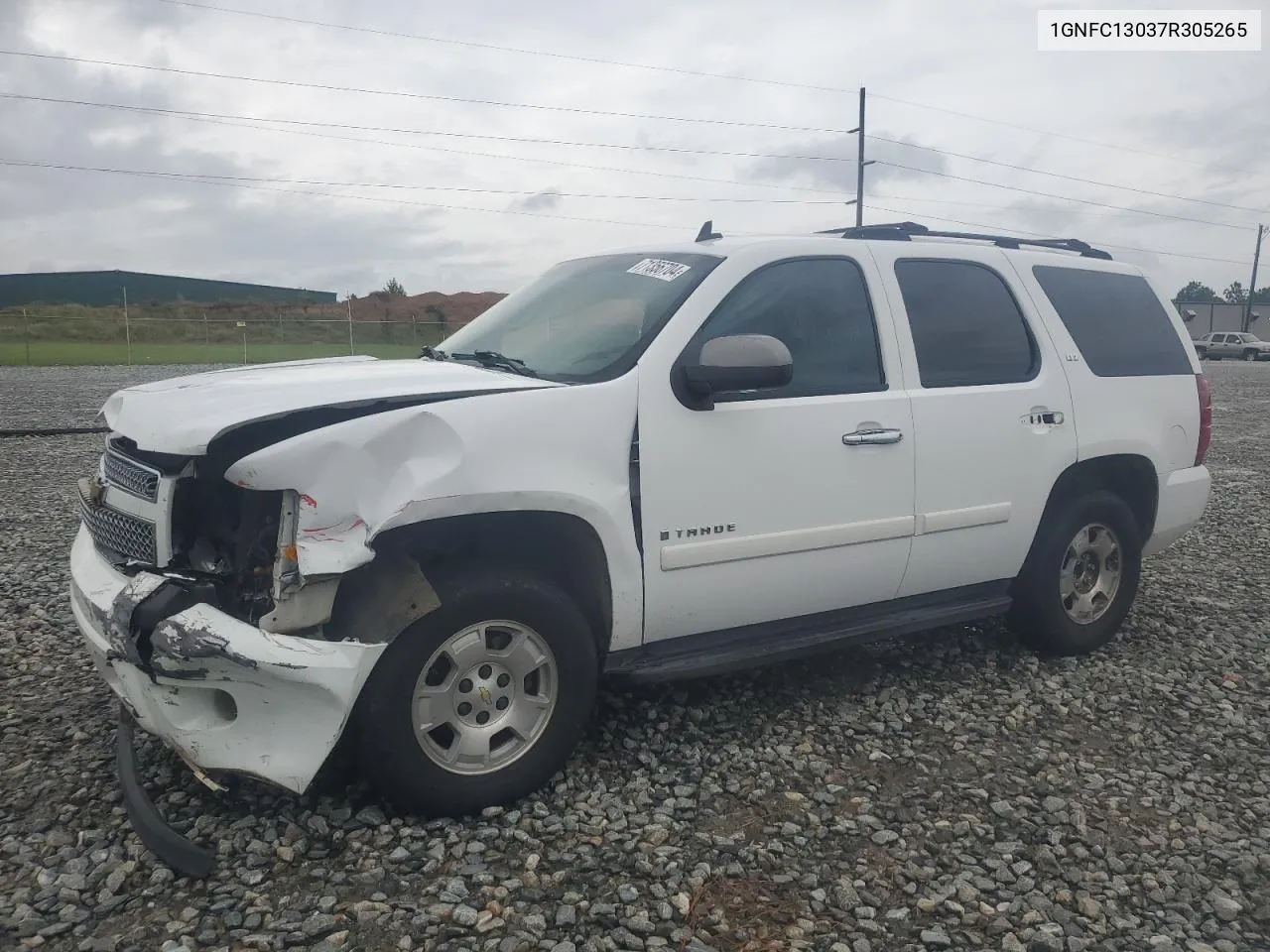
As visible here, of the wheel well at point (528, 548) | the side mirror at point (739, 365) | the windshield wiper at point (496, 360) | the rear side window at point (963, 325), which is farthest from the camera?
the rear side window at point (963, 325)

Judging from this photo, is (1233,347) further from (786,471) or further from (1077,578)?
(786,471)

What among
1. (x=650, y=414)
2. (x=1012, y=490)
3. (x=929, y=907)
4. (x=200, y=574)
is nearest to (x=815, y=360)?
(x=650, y=414)

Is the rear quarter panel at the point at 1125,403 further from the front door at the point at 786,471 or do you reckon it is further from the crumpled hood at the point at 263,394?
the crumpled hood at the point at 263,394

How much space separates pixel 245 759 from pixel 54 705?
1.62m

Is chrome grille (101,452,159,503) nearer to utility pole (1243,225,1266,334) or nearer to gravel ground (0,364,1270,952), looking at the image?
gravel ground (0,364,1270,952)

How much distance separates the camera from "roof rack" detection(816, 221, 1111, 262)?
459cm

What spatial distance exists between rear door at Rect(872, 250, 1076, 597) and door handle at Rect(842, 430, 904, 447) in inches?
5.1

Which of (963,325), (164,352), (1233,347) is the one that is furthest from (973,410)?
(1233,347)

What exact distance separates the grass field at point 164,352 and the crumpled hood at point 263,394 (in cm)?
2787

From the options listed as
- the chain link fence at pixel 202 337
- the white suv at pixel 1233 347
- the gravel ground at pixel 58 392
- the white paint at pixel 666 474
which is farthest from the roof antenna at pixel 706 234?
the white suv at pixel 1233 347

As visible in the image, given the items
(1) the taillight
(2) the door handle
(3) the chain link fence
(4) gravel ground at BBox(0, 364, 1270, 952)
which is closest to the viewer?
(4) gravel ground at BBox(0, 364, 1270, 952)

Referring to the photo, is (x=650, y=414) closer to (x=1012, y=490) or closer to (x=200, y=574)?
(x=200, y=574)

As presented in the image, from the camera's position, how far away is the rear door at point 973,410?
4148 millimetres

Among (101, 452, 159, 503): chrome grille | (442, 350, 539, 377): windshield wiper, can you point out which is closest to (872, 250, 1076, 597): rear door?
(442, 350, 539, 377): windshield wiper
